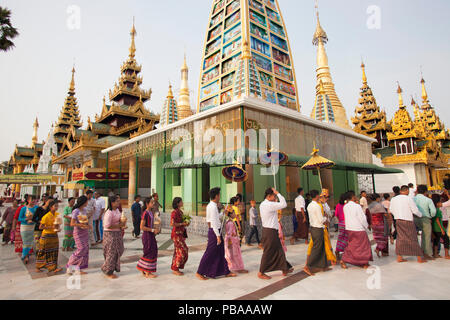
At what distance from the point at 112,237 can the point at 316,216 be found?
3983 millimetres

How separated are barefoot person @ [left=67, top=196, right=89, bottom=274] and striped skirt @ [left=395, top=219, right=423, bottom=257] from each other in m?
6.67

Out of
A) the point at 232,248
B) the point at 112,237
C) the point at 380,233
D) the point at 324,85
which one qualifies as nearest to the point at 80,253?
the point at 112,237

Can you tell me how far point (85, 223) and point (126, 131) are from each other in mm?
23595

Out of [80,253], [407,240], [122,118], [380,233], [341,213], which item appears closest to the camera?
[80,253]

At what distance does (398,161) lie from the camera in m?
23.9

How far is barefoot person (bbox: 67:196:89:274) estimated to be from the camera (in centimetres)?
487

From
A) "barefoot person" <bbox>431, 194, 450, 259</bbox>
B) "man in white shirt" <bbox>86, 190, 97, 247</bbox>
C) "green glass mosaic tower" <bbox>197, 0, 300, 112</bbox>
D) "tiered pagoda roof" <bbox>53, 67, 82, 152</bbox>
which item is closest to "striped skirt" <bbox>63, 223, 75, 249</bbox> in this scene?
"man in white shirt" <bbox>86, 190, 97, 247</bbox>

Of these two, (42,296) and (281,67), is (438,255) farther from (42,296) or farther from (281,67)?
(281,67)

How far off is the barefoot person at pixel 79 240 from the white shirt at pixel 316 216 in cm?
455

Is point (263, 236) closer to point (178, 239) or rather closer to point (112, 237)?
point (178, 239)

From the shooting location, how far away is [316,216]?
4.73 m

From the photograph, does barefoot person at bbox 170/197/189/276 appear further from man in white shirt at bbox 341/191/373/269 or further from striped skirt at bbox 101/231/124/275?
man in white shirt at bbox 341/191/373/269
